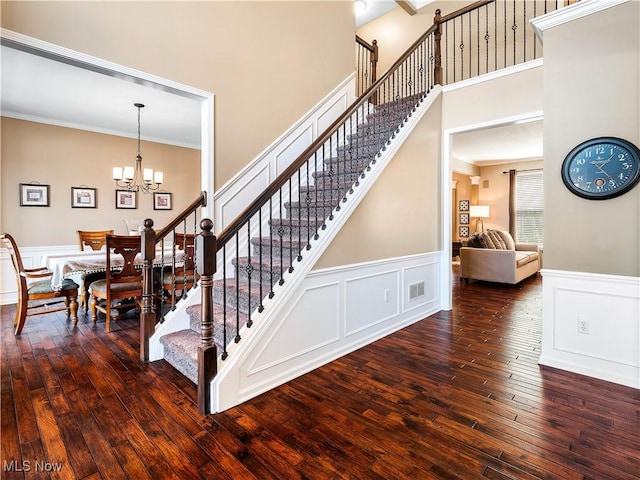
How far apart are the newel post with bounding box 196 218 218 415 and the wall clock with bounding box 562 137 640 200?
9.08 feet

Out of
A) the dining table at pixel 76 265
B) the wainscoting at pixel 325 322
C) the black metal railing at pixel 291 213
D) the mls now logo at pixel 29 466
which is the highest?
the black metal railing at pixel 291 213

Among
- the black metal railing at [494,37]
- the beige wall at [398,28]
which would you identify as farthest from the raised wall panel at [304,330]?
the beige wall at [398,28]

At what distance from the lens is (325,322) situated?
2820 millimetres

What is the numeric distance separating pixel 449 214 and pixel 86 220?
20.0ft

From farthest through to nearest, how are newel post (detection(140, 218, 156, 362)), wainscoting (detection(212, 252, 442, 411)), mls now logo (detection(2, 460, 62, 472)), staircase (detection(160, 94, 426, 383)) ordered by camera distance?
→ newel post (detection(140, 218, 156, 362))
staircase (detection(160, 94, 426, 383))
wainscoting (detection(212, 252, 442, 411))
mls now logo (detection(2, 460, 62, 472))

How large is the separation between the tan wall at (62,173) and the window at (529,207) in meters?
9.03

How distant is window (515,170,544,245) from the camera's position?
8805mm

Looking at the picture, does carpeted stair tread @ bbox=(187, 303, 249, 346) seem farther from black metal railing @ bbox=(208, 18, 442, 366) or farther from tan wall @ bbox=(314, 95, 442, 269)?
tan wall @ bbox=(314, 95, 442, 269)

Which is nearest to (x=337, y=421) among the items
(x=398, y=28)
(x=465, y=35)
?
(x=465, y=35)

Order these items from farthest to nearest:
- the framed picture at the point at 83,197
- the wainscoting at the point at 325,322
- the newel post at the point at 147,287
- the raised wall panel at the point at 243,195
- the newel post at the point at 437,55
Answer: the framed picture at the point at 83,197, the newel post at the point at 437,55, the raised wall panel at the point at 243,195, the newel post at the point at 147,287, the wainscoting at the point at 325,322

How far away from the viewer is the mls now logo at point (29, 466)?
1582 millimetres

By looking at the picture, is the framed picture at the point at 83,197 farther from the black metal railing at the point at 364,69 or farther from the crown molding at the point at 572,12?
the crown molding at the point at 572,12

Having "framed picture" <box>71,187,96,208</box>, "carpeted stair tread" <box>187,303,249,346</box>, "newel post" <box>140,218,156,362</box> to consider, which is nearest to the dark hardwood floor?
"newel post" <box>140,218,156,362</box>

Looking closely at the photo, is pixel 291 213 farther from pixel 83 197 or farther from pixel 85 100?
pixel 83 197
